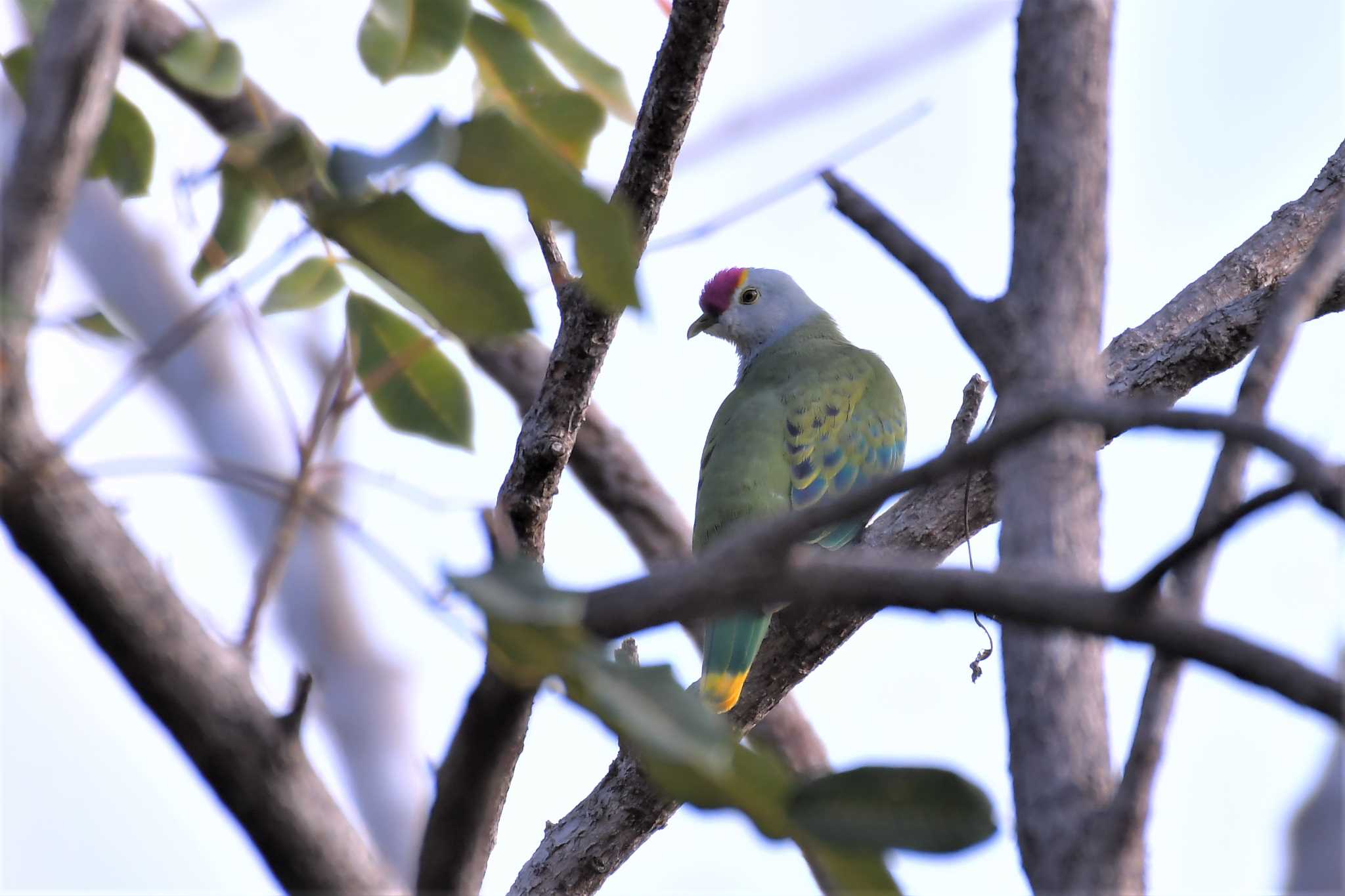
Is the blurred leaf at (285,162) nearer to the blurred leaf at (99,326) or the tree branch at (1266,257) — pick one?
the blurred leaf at (99,326)

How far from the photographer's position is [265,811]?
2.87 feet

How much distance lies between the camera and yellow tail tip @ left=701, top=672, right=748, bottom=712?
2.46 metres

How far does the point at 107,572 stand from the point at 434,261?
0.31 meters

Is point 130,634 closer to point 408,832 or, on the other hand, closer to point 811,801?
point 811,801

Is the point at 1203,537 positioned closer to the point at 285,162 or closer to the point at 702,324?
the point at 285,162

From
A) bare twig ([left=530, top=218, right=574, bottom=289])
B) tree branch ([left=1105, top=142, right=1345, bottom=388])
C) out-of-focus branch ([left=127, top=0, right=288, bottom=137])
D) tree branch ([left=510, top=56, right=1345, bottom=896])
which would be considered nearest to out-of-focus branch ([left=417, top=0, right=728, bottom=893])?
bare twig ([left=530, top=218, right=574, bottom=289])

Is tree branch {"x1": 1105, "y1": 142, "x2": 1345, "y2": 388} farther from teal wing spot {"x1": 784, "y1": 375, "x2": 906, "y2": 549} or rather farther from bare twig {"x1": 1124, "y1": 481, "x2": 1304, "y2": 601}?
bare twig {"x1": 1124, "y1": 481, "x2": 1304, "y2": 601}

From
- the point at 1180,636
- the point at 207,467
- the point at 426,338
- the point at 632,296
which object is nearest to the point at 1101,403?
the point at 1180,636

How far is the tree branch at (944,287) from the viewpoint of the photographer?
1.14 m

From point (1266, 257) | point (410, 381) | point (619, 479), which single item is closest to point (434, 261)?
point (410, 381)

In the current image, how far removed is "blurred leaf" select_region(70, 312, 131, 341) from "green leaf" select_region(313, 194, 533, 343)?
1.17 feet

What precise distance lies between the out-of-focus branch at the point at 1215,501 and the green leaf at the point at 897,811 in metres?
0.15

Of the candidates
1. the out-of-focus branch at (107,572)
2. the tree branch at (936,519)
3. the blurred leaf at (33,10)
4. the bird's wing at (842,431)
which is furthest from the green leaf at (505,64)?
the bird's wing at (842,431)

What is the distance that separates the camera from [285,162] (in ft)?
3.14
